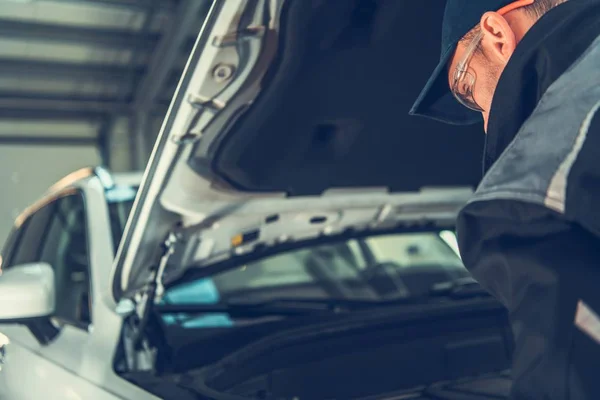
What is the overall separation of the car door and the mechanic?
4.10 feet

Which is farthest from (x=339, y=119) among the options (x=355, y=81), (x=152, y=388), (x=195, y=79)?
(x=152, y=388)

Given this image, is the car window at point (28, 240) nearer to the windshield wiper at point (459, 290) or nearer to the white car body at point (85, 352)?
the white car body at point (85, 352)

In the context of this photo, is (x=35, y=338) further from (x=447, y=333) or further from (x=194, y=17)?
(x=194, y=17)

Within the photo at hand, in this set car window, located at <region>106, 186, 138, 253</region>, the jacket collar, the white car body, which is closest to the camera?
the jacket collar

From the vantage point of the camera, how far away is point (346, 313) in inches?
93.1

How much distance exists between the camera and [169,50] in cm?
889

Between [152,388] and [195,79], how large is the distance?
75 centimetres

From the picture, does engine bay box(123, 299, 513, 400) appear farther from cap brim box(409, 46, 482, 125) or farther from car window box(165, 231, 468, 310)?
cap brim box(409, 46, 482, 125)

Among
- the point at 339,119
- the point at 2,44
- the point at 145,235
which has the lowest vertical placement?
the point at 2,44

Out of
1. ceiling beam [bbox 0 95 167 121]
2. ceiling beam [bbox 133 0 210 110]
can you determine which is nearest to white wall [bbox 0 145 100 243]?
ceiling beam [bbox 0 95 167 121]

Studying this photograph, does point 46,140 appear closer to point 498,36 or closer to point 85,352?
point 85,352

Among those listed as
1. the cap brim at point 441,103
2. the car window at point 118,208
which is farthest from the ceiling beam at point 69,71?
the cap brim at point 441,103

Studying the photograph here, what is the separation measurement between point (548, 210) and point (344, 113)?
3.84 ft

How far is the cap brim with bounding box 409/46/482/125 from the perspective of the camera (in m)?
1.32
